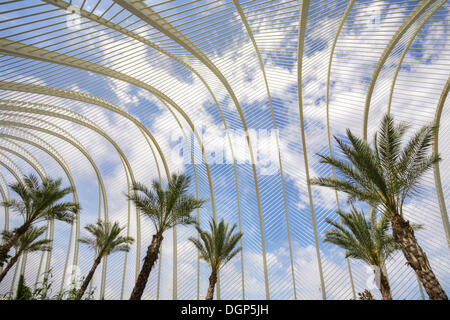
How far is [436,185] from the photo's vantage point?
43.1 feet

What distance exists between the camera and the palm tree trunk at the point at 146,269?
10.1m

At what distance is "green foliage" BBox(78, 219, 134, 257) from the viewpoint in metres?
17.7

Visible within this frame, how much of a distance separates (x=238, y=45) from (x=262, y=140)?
6642 mm

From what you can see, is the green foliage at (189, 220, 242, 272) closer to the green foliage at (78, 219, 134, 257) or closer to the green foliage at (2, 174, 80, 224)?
the green foliage at (78, 219, 134, 257)

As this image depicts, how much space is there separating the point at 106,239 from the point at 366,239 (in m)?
15.4

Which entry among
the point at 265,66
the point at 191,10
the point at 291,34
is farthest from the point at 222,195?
the point at 191,10

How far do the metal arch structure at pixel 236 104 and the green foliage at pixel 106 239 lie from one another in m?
3.39

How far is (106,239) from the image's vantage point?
1789 centimetres

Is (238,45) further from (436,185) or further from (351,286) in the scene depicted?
(351,286)

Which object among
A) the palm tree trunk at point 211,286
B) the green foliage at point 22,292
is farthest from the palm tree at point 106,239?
the palm tree trunk at point 211,286

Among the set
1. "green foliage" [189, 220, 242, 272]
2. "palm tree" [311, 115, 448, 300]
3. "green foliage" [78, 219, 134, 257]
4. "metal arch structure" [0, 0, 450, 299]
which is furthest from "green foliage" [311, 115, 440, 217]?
"green foliage" [78, 219, 134, 257]

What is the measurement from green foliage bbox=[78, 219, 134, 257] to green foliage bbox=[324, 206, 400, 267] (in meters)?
13.4

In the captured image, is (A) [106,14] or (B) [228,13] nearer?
(A) [106,14]

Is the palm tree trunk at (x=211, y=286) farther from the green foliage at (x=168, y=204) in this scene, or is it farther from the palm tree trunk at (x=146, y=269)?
the palm tree trunk at (x=146, y=269)
